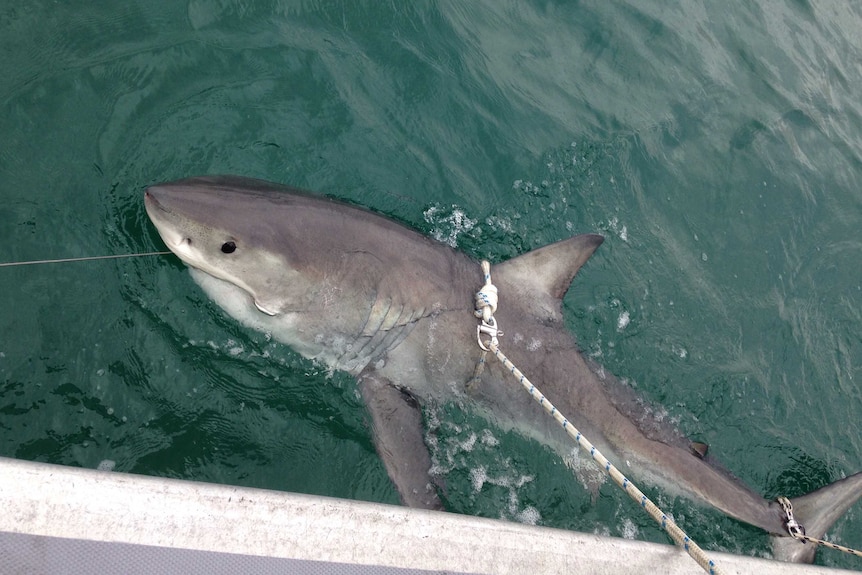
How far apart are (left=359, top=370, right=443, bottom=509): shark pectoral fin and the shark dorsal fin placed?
94 centimetres

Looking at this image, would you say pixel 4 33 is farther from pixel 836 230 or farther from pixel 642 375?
pixel 836 230

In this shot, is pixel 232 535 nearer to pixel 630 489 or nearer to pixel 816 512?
pixel 630 489

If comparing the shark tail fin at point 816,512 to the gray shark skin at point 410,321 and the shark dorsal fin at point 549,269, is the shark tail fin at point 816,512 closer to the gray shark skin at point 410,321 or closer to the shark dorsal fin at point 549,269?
the gray shark skin at point 410,321

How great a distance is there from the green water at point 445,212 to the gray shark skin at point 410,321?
201mm

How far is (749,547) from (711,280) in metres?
Answer: 2.14

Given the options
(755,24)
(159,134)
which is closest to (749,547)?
(159,134)

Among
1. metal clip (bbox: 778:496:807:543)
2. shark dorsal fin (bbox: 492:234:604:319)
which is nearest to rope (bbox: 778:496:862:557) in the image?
metal clip (bbox: 778:496:807:543)

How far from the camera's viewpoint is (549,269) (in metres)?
3.91

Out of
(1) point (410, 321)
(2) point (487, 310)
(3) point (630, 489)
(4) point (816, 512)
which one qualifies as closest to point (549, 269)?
(2) point (487, 310)

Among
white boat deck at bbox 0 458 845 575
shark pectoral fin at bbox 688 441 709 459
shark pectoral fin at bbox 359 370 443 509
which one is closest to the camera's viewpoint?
white boat deck at bbox 0 458 845 575

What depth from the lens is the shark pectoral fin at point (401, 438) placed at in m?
3.53

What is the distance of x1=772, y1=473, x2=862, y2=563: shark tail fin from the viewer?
406 cm

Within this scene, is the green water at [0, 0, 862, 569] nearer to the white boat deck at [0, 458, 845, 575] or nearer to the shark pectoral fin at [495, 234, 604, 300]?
the shark pectoral fin at [495, 234, 604, 300]

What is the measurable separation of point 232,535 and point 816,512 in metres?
3.60
